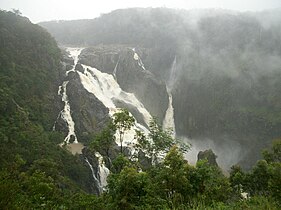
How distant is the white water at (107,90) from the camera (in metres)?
51.7

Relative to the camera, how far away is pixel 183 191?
45.6ft

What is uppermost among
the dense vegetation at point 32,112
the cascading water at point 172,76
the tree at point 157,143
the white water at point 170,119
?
the tree at point 157,143

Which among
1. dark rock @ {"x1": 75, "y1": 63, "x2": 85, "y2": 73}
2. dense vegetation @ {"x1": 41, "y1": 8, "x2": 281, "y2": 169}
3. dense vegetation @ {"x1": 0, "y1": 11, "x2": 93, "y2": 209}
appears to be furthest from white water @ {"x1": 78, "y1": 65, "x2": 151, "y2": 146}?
dense vegetation @ {"x1": 41, "y1": 8, "x2": 281, "y2": 169}

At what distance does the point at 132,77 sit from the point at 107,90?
1058 centimetres

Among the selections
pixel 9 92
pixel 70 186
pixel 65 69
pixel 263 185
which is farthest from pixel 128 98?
pixel 263 185

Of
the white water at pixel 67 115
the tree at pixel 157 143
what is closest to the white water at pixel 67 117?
the white water at pixel 67 115

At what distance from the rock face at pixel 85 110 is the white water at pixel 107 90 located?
1341mm

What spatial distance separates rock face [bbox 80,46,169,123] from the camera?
2512 inches

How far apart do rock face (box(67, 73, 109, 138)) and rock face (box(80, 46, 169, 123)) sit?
1366cm

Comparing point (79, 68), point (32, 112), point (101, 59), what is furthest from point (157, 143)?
point (101, 59)

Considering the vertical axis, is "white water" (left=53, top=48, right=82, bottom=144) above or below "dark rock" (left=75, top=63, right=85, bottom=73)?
below

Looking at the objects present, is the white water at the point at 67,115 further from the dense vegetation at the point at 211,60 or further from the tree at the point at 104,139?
the tree at the point at 104,139

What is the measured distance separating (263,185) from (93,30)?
86892mm

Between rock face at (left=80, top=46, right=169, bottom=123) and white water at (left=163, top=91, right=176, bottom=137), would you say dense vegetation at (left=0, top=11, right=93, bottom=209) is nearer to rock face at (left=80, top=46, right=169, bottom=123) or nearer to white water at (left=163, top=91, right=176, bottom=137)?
rock face at (left=80, top=46, right=169, bottom=123)
